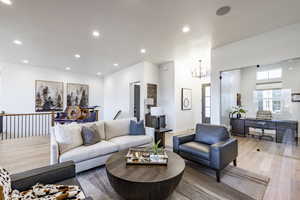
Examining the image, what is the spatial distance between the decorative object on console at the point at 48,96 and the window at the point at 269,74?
8336 millimetres

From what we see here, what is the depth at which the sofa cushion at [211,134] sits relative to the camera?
9.07 feet

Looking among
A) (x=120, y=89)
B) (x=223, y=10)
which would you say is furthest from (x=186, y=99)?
(x=223, y=10)

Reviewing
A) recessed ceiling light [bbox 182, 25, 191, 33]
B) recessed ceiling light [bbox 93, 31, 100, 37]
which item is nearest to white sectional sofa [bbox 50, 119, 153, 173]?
recessed ceiling light [bbox 93, 31, 100, 37]

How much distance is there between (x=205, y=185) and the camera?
2.16m

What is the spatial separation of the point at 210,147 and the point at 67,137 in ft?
8.63

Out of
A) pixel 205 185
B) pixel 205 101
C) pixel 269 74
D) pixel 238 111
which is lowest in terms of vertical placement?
pixel 205 185

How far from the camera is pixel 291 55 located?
318 cm

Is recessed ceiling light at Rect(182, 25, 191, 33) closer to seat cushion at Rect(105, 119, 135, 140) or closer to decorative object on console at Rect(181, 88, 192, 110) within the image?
seat cushion at Rect(105, 119, 135, 140)

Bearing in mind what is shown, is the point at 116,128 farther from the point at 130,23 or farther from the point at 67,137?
the point at 130,23

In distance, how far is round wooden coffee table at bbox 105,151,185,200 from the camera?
61.8 inches

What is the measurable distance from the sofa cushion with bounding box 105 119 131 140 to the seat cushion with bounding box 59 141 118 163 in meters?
0.53

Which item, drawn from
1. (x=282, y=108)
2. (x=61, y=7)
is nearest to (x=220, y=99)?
(x=282, y=108)

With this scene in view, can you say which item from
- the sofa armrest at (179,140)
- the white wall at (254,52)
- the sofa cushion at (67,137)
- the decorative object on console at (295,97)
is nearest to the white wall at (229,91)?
the white wall at (254,52)

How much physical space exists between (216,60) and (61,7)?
4.25 m
